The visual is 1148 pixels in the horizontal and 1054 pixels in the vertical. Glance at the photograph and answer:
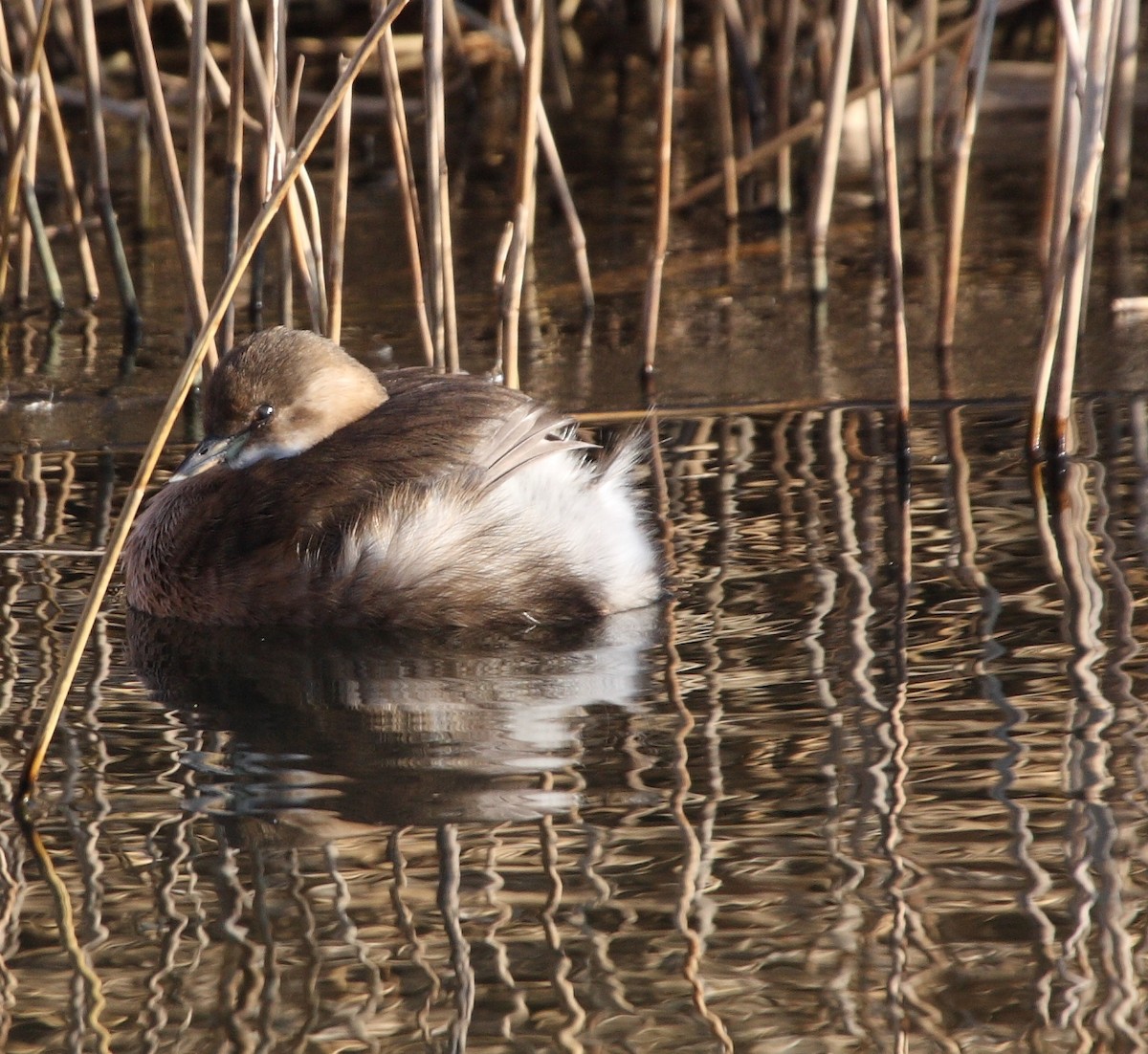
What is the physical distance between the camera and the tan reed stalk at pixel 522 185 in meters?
4.91

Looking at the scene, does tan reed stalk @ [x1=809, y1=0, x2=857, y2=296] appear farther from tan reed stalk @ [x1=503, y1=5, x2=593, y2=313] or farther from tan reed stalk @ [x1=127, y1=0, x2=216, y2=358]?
tan reed stalk @ [x1=127, y1=0, x2=216, y2=358]

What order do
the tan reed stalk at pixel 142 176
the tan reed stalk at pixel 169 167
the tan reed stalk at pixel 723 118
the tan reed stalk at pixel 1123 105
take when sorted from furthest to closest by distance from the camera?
the tan reed stalk at pixel 142 176, the tan reed stalk at pixel 723 118, the tan reed stalk at pixel 1123 105, the tan reed stalk at pixel 169 167

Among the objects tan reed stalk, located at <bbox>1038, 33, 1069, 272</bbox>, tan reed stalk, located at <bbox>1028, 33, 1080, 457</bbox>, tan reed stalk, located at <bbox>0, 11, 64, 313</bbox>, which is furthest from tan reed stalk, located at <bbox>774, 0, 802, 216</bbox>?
tan reed stalk, located at <bbox>1028, 33, 1080, 457</bbox>

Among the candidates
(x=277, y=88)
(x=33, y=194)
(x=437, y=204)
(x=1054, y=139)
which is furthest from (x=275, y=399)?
(x=1054, y=139)

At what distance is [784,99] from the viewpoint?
8.43 metres

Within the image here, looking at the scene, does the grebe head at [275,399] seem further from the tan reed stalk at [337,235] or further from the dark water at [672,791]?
the tan reed stalk at [337,235]

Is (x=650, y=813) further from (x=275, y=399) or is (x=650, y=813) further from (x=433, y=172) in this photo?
(x=433, y=172)

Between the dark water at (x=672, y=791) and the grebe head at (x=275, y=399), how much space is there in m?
0.42

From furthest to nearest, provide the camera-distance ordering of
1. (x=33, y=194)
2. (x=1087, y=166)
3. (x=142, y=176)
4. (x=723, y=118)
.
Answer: (x=142, y=176), (x=723, y=118), (x=33, y=194), (x=1087, y=166)

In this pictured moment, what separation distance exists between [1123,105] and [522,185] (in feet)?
10.4

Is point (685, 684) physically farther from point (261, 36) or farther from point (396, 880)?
point (261, 36)

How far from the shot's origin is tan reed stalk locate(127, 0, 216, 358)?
4969mm

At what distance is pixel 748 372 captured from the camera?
6152 millimetres

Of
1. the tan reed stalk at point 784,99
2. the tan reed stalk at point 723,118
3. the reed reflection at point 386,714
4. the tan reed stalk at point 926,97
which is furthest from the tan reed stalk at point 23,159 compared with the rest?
the tan reed stalk at point 926,97
